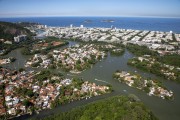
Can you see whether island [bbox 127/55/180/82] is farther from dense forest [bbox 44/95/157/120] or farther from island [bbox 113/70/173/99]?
dense forest [bbox 44/95/157/120]

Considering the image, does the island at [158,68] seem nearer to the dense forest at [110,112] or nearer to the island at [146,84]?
the island at [146,84]

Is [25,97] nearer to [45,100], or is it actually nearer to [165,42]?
[45,100]

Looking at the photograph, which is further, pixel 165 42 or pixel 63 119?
pixel 165 42

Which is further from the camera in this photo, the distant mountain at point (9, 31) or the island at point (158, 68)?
the distant mountain at point (9, 31)

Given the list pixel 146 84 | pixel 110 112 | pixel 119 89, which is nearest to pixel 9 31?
pixel 119 89

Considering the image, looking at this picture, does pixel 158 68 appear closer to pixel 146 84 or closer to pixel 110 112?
pixel 146 84

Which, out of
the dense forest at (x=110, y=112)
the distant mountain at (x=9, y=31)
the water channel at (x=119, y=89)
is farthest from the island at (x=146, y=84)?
the distant mountain at (x=9, y=31)

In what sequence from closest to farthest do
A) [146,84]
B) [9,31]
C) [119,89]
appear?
[119,89]
[146,84]
[9,31]

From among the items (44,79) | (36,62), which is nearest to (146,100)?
(44,79)
